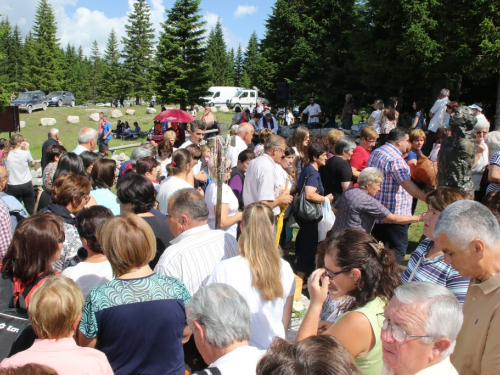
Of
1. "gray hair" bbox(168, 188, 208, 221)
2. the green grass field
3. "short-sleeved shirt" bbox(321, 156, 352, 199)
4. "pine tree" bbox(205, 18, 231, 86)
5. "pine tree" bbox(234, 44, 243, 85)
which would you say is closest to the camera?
"gray hair" bbox(168, 188, 208, 221)

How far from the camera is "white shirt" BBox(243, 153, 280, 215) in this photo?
5.38m

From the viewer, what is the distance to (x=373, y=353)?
2.28 meters

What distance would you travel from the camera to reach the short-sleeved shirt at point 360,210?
188 inches

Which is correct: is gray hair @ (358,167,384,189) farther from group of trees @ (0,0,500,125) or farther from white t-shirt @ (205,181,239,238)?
group of trees @ (0,0,500,125)

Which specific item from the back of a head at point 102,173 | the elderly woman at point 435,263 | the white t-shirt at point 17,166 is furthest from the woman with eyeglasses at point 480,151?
the white t-shirt at point 17,166

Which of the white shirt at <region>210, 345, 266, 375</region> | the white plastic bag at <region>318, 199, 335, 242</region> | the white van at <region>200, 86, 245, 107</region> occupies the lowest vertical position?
the white plastic bag at <region>318, 199, 335, 242</region>

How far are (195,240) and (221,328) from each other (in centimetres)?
125

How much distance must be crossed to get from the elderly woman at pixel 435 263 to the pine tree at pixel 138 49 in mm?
59086

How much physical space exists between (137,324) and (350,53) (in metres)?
24.1

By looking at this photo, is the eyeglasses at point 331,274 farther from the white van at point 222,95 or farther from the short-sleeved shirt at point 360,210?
the white van at point 222,95

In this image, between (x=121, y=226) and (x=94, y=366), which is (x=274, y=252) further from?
(x=94, y=366)

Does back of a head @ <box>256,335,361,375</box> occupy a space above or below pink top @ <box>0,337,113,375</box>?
above

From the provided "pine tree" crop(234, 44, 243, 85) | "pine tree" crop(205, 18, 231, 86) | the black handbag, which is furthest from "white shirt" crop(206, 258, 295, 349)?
"pine tree" crop(234, 44, 243, 85)

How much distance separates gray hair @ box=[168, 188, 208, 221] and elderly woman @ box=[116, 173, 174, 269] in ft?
1.77
